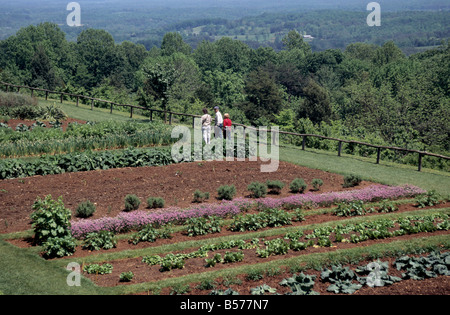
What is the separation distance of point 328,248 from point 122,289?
4343mm

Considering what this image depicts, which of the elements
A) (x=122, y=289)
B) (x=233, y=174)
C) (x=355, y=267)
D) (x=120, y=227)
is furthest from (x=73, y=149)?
(x=355, y=267)

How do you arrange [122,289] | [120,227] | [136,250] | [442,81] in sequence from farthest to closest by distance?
1. [442,81]
2. [120,227]
3. [136,250]
4. [122,289]

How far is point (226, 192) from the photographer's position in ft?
45.9

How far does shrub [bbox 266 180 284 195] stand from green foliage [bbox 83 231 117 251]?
540cm

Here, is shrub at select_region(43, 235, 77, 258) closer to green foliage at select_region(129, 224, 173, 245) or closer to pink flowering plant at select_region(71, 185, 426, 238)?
pink flowering plant at select_region(71, 185, 426, 238)

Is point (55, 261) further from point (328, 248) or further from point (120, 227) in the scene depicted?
point (328, 248)

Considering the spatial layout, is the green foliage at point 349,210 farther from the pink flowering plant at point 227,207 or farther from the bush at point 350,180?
the bush at point 350,180

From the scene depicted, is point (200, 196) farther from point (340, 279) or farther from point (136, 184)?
point (340, 279)

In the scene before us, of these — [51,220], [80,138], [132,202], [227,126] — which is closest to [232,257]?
[51,220]

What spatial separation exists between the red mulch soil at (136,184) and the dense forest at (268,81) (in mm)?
11241

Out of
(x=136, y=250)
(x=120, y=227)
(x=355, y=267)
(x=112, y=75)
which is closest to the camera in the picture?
(x=355, y=267)

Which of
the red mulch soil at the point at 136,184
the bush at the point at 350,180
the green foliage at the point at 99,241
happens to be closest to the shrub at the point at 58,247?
the green foliage at the point at 99,241

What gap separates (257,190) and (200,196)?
1.64 meters

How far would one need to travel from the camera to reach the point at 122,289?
28.5 ft
